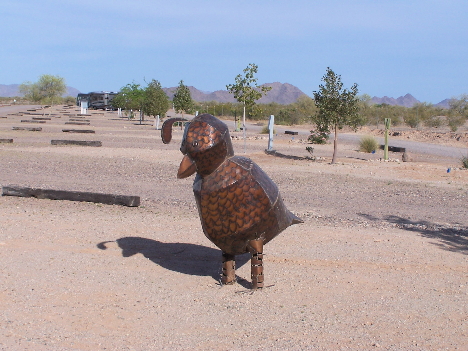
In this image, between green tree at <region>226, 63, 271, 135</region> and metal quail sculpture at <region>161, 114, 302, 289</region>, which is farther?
green tree at <region>226, 63, 271, 135</region>

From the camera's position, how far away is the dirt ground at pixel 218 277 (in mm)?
4719

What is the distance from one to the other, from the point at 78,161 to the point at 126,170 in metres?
2.37

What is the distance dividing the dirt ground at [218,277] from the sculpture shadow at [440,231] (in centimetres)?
4

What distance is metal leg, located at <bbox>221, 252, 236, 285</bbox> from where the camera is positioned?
5.98m

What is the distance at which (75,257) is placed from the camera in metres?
6.87

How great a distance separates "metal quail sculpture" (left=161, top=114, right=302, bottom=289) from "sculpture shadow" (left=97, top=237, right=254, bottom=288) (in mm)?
902

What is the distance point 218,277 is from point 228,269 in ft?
1.28

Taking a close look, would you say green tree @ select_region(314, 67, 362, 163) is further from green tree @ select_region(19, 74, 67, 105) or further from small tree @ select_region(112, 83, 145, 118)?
green tree @ select_region(19, 74, 67, 105)

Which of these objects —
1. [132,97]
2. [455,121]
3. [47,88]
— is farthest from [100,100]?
[455,121]

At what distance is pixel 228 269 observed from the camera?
5988mm

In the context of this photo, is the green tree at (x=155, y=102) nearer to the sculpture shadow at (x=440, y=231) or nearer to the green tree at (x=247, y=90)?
the green tree at (x=247, y=90)

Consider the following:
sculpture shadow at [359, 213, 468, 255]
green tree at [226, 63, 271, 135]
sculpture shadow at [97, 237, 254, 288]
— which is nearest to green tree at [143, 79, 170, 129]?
green tree at [226, 63, 271, 135]

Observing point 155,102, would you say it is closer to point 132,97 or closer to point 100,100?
point 132,97

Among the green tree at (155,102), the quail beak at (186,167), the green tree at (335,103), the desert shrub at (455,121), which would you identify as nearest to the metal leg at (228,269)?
the quail beak at (186,167)
